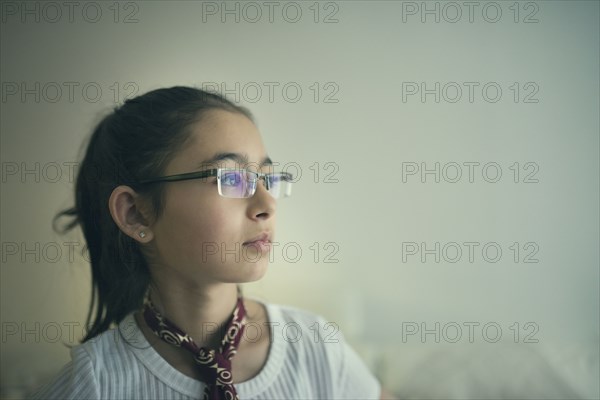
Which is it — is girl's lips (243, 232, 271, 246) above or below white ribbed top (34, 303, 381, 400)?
above

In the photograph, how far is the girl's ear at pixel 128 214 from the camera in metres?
0.97

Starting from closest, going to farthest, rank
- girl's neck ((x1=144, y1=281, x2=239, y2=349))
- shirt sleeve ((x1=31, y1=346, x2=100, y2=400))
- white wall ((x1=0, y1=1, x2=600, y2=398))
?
1. shirt sleeve ((x1=31, y1=346, x2=100, y2=400))
2. girl's neck ((x1=144, y1=281, x2=239, y2=349))
3. white wall ((x1=0, y1=1, x2=600, y2=398))

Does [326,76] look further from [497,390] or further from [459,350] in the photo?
[497,390]

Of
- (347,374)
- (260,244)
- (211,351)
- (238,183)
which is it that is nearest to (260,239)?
(260,244)

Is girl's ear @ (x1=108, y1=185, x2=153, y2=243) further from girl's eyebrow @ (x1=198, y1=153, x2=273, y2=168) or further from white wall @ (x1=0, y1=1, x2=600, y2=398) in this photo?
white wall @ (x1=0, y1=1, x2=600, y2=398)

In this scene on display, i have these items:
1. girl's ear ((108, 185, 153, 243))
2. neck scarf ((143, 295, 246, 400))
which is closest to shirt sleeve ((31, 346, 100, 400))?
neck scarf ((143, 295, 246, 400))

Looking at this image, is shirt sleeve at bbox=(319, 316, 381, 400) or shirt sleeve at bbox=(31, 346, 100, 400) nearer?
shirt sleeve at bbox=(31, 346, 100, 400)

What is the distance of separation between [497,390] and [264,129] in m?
0.85

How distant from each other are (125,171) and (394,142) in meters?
0.64

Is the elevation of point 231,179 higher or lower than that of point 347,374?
higher

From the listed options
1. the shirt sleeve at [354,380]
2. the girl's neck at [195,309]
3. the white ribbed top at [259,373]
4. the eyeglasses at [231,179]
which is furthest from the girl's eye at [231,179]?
the shirt sleeve at [354,380]

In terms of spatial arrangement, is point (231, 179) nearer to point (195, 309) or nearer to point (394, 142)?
point (195, 309)

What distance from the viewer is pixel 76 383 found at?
0.90 metres

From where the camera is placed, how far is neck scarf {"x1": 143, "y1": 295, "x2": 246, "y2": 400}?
0.92m
